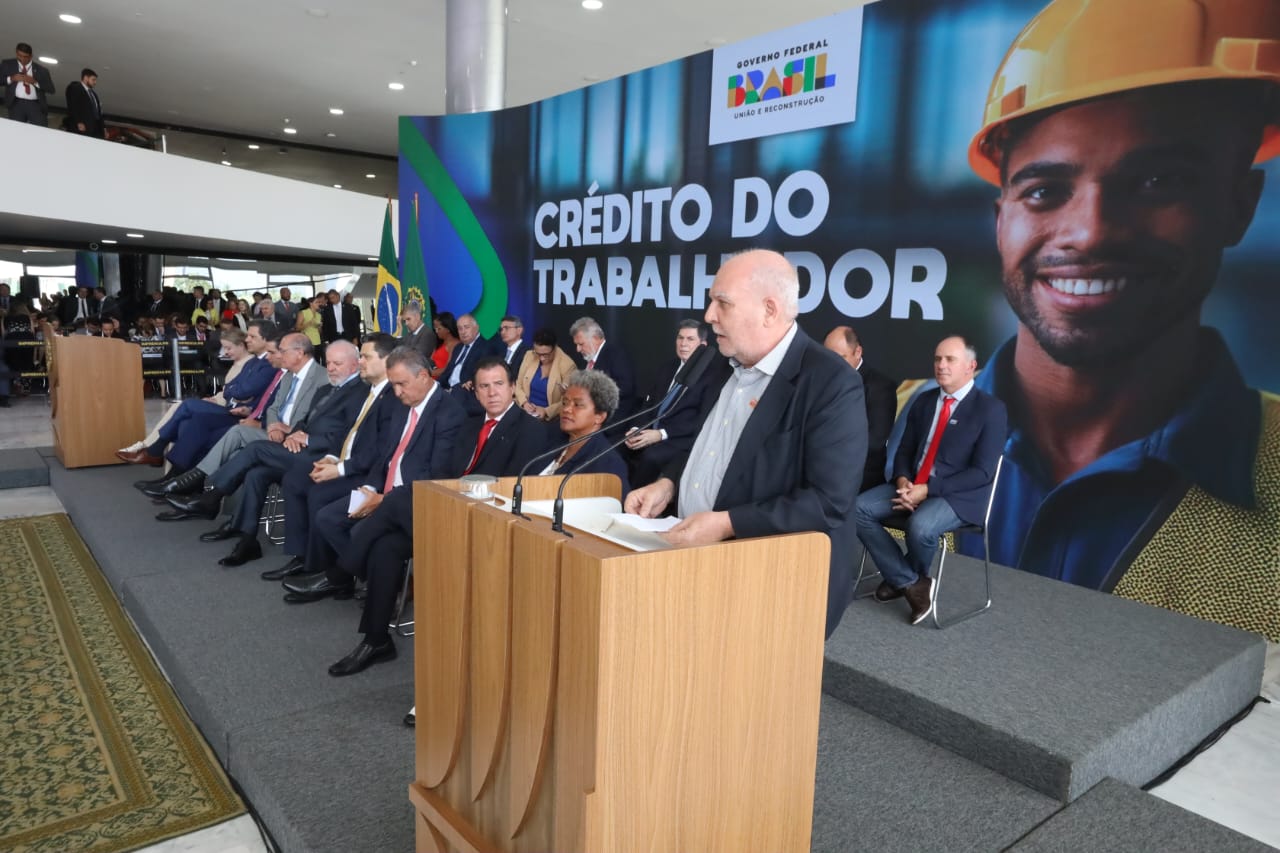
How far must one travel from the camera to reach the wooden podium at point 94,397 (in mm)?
6195

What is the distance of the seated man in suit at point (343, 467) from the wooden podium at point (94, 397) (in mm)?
2980

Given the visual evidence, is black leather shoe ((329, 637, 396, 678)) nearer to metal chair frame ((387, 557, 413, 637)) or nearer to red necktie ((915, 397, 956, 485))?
metal chair frame ((387, 557, 413, 637))

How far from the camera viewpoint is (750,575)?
141cm

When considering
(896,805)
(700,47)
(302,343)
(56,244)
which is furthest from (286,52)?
(896,805)

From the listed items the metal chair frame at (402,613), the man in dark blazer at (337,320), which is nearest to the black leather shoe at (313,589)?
the metal chair frame at (402,613)

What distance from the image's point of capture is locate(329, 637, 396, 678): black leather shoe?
296 centimetres

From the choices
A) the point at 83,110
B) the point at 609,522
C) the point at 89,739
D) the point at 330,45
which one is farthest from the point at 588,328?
the point at 83,110

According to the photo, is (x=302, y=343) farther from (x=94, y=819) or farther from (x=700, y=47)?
(x=700, y=47)

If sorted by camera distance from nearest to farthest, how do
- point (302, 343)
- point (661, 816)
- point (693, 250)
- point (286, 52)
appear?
point (661, 816), point (302, 343), point (693, 250), point (286, 52)

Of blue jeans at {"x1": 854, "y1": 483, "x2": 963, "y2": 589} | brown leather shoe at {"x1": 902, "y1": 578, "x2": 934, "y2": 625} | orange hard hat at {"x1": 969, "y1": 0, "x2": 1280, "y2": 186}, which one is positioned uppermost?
orange hard hat at {"x1": 969, "y1": 0, "x2": 1280, "y2": 186}

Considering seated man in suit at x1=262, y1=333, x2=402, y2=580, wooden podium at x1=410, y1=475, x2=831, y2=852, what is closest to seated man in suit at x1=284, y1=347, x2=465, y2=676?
seated man in suit at x1=262, y1=333, x2=402, y2=580

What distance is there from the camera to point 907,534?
3371mm

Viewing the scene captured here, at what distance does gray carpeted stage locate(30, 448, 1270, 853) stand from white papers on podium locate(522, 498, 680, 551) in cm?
95

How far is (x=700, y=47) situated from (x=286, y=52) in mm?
5071
